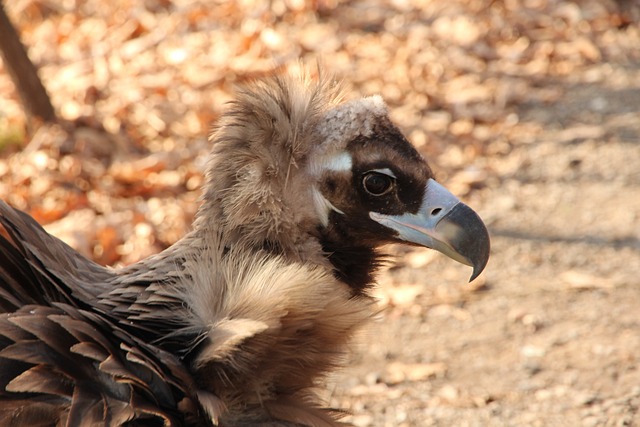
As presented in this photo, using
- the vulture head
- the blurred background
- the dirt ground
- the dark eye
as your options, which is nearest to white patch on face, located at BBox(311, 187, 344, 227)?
the vulture head

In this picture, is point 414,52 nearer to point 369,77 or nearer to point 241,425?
point 369,77

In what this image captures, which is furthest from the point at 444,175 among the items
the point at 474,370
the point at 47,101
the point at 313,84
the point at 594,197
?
the point at 313,84

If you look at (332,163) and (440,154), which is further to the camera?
(440,154)

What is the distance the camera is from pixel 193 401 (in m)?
2.56

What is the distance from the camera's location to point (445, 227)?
298 cm

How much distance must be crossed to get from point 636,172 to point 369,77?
8.77 feet

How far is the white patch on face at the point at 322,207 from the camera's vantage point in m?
3.09

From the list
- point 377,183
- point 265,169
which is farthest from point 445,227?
point 265,169

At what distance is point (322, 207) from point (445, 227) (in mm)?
424

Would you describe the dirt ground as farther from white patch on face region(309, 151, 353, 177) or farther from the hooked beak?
white patch on face region(309, 151, 353, 177)

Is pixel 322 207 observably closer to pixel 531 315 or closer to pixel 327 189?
pixel 327 189

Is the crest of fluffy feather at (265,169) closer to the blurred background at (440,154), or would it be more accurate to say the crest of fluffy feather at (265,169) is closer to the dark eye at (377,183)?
the dark eye at (377,183)

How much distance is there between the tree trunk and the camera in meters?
7.04

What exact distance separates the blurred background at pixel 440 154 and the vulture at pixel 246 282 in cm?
39
